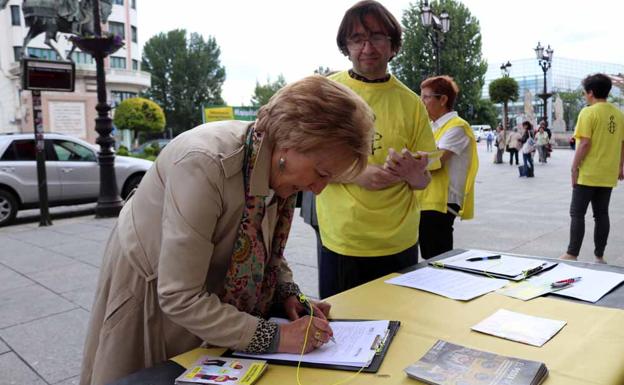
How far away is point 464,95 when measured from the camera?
45250 millimetres

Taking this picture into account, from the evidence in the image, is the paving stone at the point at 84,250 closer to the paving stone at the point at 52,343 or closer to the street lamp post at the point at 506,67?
the paving stone at the point at 52,343

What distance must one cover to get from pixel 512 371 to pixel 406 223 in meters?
1.22

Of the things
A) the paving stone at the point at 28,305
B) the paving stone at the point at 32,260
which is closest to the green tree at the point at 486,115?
the paving stone at the point at 32,260

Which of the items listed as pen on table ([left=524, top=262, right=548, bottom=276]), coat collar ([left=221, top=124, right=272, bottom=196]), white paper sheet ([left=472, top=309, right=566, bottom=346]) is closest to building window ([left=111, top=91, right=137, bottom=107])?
pen on table ([left=524, top=262, right=548, bottom=276])

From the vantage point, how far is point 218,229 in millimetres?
1485

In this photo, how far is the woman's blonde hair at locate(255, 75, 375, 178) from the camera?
1342 mm

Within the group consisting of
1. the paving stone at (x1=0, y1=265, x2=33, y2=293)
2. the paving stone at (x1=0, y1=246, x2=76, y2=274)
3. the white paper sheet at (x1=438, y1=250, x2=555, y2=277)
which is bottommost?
the paving stone at (x1=0, y1=246, x2=76, y2=274)

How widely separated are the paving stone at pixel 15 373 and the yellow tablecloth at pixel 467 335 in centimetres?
217

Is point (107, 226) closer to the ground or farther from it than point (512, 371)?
closer to the ground

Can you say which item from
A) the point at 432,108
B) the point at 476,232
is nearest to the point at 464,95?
the point at 476,232

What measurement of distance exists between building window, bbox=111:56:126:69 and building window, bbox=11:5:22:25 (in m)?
8.41

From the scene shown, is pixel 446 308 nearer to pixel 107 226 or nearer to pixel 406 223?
pixel 406 223

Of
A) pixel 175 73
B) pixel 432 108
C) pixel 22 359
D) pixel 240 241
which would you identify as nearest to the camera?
pixel 240 241

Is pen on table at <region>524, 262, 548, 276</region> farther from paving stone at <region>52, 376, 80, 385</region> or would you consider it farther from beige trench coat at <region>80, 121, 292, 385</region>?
paving stone at <region>52, 376, 80, 385</region>
